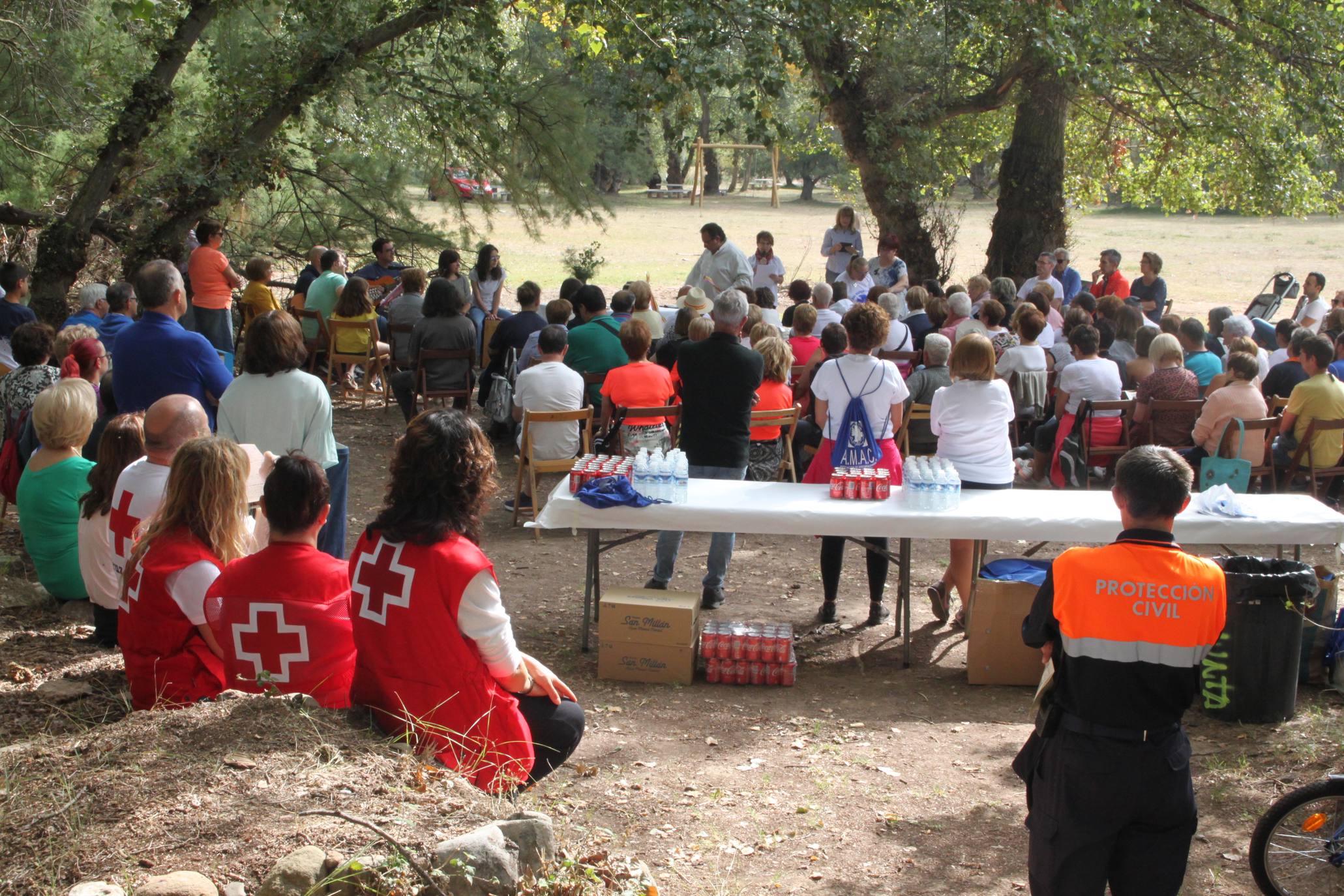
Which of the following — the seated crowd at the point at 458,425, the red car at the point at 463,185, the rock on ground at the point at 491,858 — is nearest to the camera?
the rock on ground at the point at 491,858

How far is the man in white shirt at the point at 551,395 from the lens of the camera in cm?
736

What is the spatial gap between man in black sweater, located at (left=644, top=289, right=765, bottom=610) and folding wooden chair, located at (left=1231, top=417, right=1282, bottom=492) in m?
3.05

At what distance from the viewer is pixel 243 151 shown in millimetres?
10148

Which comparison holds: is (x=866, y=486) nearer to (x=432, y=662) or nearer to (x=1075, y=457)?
(x=432, y=662)

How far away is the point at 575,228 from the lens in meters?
36.3

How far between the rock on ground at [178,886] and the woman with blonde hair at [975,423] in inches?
156

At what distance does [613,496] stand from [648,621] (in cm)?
57

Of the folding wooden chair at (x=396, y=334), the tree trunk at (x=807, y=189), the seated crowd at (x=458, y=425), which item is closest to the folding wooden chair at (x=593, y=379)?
the seated crowd at (x=458, y=425)

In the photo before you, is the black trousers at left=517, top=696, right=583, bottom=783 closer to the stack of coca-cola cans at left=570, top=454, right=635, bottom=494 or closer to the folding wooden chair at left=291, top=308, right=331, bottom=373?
the stack of coca-cola cans at left=570, top=454, right=635, bottom=494

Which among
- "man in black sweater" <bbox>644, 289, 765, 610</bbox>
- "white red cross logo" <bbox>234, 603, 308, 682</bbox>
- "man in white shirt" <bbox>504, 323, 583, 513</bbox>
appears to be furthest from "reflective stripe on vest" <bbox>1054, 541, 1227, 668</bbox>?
"man in white shirt" <bbox>504, 323, 583, 513</bbox>

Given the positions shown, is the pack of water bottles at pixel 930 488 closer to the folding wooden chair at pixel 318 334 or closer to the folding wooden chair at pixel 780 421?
the folding wooden chair at pixel 780 421

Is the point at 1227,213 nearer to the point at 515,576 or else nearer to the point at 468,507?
the point at 515,576

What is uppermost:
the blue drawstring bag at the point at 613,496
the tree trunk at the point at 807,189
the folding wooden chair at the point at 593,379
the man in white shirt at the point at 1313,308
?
the tree trunk at the point at 807,189

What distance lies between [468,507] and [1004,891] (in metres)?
1.98
